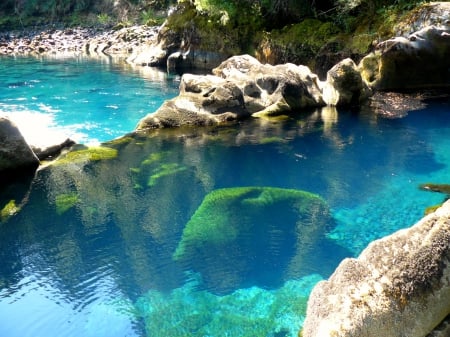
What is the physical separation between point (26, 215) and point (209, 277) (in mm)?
4261

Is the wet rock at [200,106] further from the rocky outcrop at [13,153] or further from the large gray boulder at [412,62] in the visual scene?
the large gray boulder at [412,62]

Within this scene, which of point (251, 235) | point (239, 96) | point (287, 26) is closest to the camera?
point (251, 235)

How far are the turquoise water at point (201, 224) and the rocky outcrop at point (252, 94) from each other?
1403mm

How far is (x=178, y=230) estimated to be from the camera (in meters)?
8.17

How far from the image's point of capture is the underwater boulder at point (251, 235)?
6.86 m

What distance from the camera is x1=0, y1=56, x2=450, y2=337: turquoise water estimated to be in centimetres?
608

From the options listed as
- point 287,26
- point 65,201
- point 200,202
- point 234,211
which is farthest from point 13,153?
point 287,26

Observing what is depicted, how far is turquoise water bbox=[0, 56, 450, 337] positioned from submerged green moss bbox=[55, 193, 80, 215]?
0.14 feet

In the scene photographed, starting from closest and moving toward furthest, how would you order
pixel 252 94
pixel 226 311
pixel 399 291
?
pixel 399 291
pixel 226 311
pixel 252 94

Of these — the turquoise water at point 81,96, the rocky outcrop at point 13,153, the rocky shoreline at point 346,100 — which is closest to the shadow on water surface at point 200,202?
the rocky outcrop at point 13,153

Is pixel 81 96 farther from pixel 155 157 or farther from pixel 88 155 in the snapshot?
pixel 155 157

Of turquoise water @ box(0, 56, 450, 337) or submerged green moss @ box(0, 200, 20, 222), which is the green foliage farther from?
submerged green moss @ box(0, 200, 20, 222)

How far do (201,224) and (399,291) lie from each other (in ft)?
15.8

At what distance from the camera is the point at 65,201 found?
372 inches
